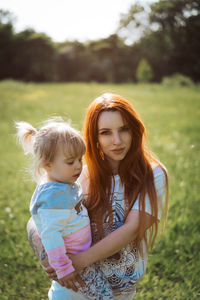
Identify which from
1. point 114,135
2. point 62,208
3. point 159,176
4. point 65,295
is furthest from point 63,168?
point 65,295

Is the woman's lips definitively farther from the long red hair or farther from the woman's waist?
the woman's waist

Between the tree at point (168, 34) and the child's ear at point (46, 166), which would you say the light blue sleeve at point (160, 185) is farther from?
the tree at point (168, 34)

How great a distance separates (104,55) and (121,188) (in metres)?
29.2

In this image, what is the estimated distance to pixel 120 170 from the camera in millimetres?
1985

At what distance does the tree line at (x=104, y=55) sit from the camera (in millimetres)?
19362

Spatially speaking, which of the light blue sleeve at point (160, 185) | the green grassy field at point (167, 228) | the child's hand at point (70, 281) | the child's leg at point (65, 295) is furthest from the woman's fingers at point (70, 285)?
the green grassy field at point (167, 228)

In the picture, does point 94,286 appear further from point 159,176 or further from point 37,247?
point 159,176

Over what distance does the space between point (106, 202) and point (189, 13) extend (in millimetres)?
10217

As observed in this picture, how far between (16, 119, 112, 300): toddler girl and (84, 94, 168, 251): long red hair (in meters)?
0.20

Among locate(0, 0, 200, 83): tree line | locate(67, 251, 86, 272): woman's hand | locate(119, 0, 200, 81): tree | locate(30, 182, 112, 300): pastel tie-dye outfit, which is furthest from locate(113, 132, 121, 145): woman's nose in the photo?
locate(0, 0, 200, 83): tree line

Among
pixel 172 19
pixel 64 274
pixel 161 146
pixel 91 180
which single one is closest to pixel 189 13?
pixel 172 19

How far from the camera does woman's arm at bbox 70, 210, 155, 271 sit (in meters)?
1.61

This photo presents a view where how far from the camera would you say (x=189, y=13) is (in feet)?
33.0

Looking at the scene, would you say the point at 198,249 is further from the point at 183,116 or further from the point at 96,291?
the point at 183,116
